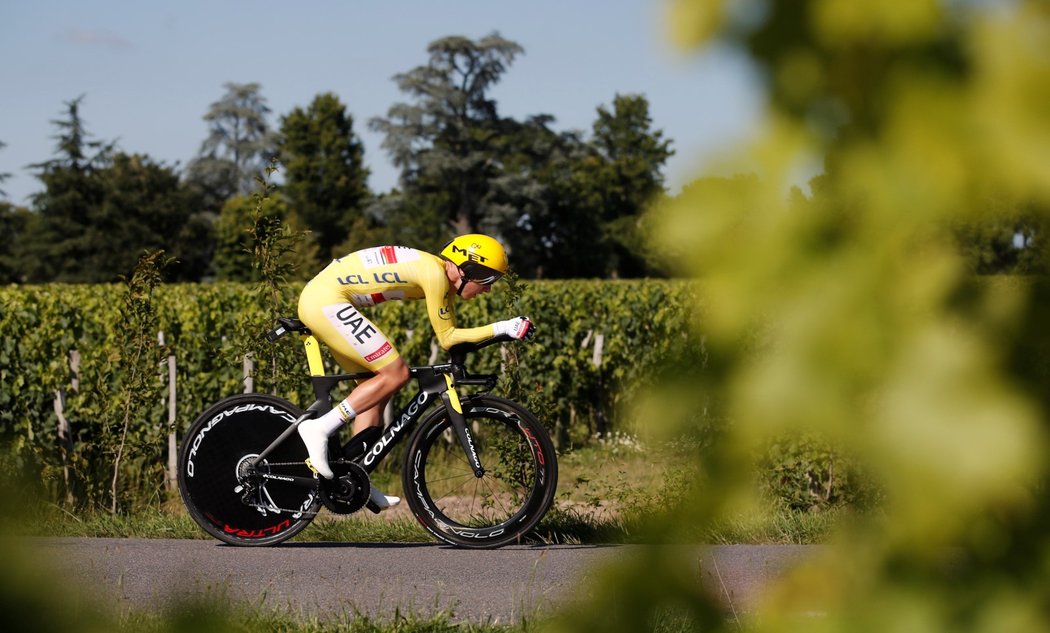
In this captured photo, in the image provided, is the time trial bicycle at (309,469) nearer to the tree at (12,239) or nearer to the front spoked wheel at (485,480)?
the front spoked wheel at (485,480)

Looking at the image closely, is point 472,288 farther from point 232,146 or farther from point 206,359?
point 232,146

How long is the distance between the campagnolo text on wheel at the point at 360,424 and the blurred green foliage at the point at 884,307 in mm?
5665

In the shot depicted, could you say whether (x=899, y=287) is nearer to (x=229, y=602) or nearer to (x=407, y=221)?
(x=229, y=602)

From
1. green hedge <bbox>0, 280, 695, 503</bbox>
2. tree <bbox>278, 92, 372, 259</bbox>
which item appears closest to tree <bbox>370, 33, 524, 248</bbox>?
tree <bbox>278, 92, 372, 259</bbox>

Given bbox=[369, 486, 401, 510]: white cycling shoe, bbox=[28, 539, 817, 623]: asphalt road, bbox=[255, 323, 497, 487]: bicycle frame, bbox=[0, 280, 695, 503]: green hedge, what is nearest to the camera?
bbox=[28, 539, 817, 623]: asphalt road

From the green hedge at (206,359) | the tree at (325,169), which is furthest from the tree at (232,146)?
the green hedge at (206,359)

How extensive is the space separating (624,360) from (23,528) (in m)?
13.9

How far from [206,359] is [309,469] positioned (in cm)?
525

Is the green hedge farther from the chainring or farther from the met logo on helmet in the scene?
the chainring

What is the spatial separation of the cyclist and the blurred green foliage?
569 centimetres

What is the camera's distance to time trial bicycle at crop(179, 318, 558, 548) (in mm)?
6871

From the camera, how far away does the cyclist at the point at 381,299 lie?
667cm

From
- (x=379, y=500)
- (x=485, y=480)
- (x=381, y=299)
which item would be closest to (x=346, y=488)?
(x=379, y=500)

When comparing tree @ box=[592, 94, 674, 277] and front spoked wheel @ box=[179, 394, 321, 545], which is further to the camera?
tree @ box=[592, 94, 674, 277]
